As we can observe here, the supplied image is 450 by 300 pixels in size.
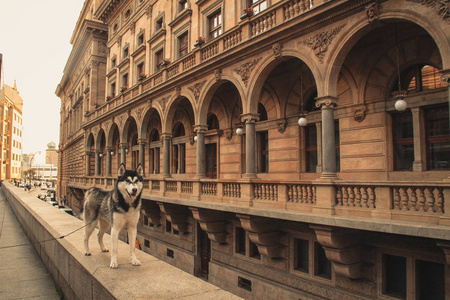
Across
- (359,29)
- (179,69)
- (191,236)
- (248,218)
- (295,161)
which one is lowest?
(191,236)

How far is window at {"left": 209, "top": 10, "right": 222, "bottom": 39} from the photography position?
17281mm

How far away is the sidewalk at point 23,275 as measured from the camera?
7016 millimetres

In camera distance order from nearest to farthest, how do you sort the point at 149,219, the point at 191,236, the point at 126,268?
the point at 126,268, the point at 191,236, the point at 149,219

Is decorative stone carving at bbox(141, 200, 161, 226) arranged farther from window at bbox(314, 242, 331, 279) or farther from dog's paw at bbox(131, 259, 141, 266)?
dog's paw at bbox(131, 259, 141, 266)

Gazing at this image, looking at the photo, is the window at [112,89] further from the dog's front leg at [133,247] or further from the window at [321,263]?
the dog's front leg at [133,247]

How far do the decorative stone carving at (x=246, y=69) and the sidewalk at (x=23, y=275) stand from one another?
935 centimetres

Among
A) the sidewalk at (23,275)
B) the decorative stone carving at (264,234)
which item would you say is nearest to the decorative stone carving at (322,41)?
the decorative stone carving at (264,234)

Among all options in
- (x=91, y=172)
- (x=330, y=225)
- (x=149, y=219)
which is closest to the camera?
(x=330, y=225)

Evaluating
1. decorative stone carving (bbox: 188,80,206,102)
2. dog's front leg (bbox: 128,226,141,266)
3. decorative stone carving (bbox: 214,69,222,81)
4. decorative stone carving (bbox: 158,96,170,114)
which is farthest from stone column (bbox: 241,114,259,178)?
decorative stone carving (bbox: 158,96,170,114)

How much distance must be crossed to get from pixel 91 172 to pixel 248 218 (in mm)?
→ 28920

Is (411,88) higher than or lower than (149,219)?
higher

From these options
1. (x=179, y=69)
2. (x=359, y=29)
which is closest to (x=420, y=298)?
(x=359, y=29)

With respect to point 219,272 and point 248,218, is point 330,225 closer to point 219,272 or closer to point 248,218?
point 248,218

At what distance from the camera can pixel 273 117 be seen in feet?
48.6
